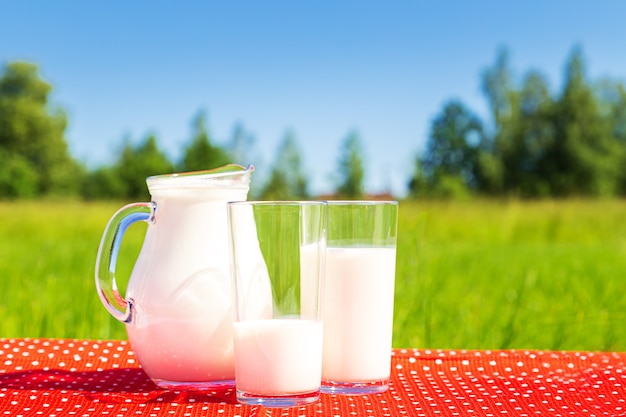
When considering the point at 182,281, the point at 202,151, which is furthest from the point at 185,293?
the point at 202,151

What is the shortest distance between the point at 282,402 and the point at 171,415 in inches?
5.7

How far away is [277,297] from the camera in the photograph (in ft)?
3.30

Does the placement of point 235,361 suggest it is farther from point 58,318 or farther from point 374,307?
point 58,318

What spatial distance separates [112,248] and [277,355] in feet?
1.12

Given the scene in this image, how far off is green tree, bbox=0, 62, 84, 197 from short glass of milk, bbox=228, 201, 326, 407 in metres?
36.3

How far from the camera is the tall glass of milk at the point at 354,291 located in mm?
1076

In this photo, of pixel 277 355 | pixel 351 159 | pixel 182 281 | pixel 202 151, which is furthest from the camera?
pixel 351 159

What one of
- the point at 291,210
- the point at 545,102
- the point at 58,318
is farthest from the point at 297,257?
the point at 545,102

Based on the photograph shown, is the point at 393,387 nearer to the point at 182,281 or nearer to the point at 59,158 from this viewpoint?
the point at 182,281

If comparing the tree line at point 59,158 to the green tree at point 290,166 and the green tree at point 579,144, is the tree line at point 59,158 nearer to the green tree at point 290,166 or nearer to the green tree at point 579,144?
the green tree at point 290,166

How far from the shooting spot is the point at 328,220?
3.57 ft

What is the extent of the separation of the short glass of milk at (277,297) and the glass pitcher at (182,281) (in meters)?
0.08

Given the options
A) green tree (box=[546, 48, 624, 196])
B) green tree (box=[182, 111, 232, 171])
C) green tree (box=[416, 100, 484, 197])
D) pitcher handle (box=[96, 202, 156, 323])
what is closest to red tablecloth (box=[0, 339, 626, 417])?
pitcher handle (box=[96, 202, 156, 323])

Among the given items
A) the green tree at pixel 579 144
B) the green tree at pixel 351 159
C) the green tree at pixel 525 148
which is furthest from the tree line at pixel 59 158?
the green tree at pixel 579 144
